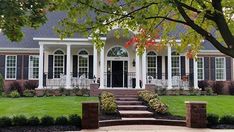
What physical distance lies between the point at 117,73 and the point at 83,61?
316 cm

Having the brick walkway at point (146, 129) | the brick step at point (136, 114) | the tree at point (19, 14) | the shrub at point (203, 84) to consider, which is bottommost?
the brick walkway at point (146, 129)

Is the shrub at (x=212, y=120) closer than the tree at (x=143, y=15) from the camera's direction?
No

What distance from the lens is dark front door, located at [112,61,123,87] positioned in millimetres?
30344

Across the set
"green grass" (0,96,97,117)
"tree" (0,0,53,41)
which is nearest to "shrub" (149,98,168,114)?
"green grass" (0,96,97,117)

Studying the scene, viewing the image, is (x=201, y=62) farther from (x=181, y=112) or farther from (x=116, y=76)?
(x=181, y=112)

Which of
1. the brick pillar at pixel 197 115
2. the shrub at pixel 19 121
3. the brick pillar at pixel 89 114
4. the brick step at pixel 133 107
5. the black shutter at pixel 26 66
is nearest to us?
the shrub at pixel 19 121

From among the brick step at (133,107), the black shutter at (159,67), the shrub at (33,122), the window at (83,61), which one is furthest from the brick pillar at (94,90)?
the shrub at (33,122)

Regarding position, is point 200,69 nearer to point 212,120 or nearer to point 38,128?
point 212,120

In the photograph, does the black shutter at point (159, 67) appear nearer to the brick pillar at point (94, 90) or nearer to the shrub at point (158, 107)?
the brick pillar at point (94, 90)

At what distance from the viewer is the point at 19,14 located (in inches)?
428

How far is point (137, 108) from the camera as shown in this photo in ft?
66.4

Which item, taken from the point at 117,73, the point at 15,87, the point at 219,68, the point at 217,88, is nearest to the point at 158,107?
the point at 117,73

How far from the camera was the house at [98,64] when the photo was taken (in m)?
28.8

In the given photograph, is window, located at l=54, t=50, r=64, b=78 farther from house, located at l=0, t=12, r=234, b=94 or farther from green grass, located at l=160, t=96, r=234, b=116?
green grass, located at l=160, t=96, r=234, b=116
